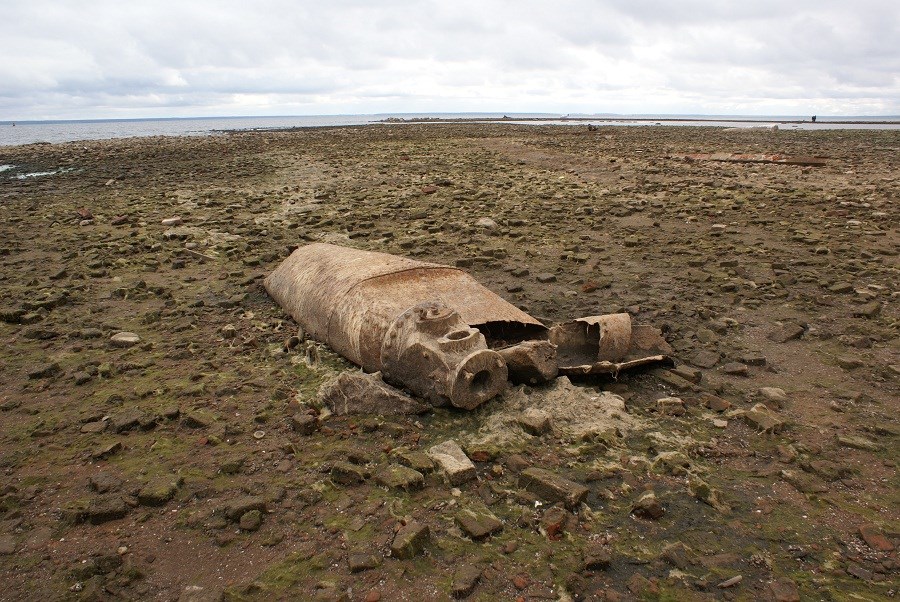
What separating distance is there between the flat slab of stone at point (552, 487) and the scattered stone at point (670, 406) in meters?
1.12

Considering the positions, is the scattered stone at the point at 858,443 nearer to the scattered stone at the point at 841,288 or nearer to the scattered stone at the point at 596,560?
the scattered stone at the point at 596,560

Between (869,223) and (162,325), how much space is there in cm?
990

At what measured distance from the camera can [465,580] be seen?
2.47 m

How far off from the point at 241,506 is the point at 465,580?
1275 millimetres

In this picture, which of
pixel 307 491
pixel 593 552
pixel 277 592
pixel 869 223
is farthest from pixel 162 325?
pixel 869 223

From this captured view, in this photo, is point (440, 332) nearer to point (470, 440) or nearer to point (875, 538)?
point (470, 440)

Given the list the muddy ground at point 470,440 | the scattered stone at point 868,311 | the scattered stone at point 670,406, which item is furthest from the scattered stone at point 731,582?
the scattered stone at point 868,311

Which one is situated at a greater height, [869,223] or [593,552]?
[869,223]

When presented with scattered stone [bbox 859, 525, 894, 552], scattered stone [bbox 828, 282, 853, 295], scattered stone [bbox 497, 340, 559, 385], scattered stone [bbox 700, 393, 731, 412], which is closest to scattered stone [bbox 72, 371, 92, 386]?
scattered stone [bbox 497, 340, 559, 385]

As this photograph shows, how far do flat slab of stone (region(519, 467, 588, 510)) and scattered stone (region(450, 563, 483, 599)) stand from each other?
2.08ft

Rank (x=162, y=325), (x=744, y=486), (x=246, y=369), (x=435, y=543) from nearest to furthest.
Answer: (x=435, y=543) → (x=744, y=486) → (x=246, y=369) → (x=162, y=325)

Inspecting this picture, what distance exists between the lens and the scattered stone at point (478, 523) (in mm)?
2738

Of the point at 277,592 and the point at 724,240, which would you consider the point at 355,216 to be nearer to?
the point at 724,240

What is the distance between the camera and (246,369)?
15.4 ft
